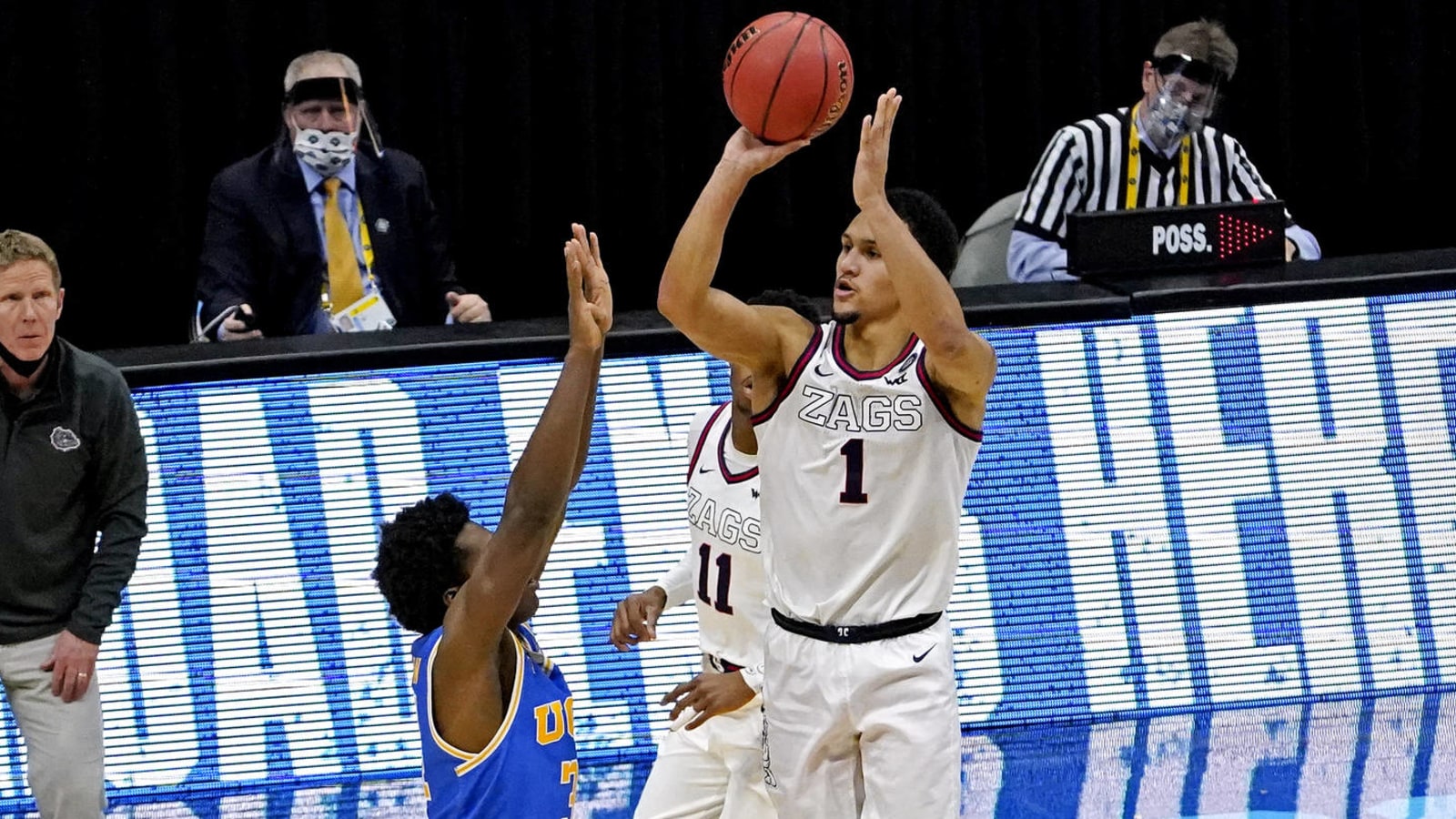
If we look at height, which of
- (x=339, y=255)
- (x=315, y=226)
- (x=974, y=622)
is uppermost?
(x=315, y=226)

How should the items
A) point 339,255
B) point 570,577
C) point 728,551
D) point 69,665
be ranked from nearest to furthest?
1. point 728,551
2. point 69,665
3. point 570,577
4. point 339,255

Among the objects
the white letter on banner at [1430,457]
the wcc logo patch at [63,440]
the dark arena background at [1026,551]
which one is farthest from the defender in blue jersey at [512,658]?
the white letter on banner at [1430,457]

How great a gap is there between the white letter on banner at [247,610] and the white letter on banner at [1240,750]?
2.70 metres

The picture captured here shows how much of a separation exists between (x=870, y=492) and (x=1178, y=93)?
3.74 meters

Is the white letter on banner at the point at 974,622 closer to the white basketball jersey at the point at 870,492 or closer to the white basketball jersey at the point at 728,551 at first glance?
the white basketball jersey at the point at 728,551

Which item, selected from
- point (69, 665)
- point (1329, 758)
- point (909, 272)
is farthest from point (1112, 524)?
point (69, 665)

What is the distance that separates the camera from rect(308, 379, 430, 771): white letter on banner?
6.27m

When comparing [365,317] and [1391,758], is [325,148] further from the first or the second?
[1391,758]

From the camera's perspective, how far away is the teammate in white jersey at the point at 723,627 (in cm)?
487

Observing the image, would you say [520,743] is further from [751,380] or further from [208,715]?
[208,715]

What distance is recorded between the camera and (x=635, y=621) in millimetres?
4988

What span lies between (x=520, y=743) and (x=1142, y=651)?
3.09 meters

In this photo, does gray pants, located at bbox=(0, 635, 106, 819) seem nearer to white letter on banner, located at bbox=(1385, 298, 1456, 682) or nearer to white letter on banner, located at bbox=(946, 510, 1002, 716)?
white letter on banner, located at bbox=(946, 510, 1002, 716)

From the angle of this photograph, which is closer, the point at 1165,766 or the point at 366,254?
the point at 1165,766
